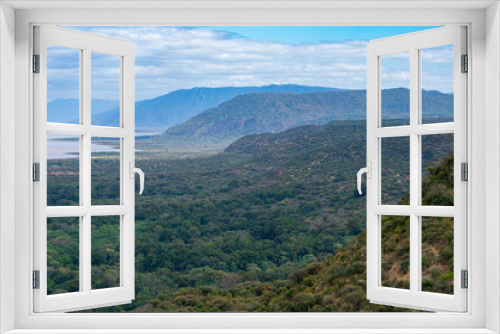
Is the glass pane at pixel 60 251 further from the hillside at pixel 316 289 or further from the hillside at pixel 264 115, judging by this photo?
the hillside at pixel 264 115

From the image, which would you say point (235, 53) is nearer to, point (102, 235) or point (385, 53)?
Answer: point (102, 235)

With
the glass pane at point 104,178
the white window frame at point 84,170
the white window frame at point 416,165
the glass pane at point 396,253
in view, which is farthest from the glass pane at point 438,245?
the glass pane at point 104,178

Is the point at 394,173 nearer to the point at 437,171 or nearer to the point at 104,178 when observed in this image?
the point at 437,171

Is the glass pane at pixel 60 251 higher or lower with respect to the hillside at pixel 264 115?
lower

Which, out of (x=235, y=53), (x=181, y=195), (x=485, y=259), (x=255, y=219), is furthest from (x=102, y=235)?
(x=485, y=259)

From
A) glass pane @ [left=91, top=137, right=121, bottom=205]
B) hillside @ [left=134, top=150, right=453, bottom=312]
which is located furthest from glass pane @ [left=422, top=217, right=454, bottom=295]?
glass pane @ [left=91, top=137, right=121, bottom=205]
